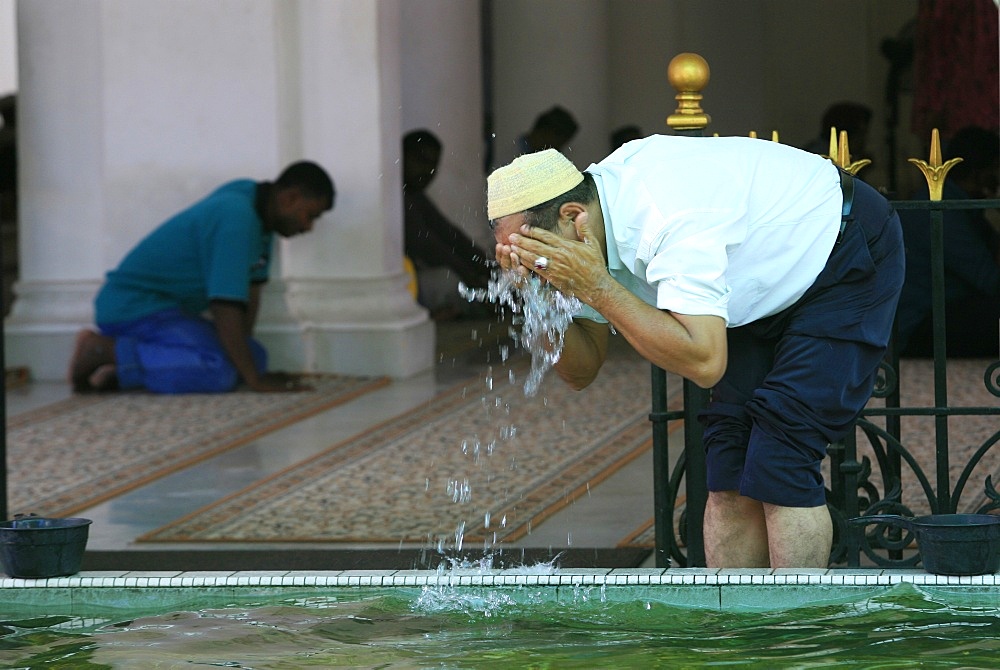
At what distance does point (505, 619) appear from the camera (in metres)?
3.25

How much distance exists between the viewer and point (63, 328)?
8891 mm

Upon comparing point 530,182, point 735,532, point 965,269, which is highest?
point 530,182

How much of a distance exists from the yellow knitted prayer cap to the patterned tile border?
0.76 metres

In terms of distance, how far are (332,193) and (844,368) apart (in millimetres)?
5075

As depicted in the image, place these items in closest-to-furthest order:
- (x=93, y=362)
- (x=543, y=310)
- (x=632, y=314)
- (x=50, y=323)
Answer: (x=632, y=314) → (x=543, y=310) → (x=93, y=362) → (x=50, y=323)

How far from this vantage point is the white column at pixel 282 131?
851 centimetres

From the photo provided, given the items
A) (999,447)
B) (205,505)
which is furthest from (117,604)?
(999,447)

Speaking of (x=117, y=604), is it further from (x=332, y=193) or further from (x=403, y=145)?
(x=403, y=145)

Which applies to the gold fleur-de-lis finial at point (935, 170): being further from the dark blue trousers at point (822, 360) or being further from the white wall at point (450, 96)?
the white wall at point (450, 96)

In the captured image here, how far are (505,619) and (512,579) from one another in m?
0.08

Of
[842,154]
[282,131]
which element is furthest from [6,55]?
[842,154]

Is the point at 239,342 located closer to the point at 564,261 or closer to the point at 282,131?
the point at 282,131

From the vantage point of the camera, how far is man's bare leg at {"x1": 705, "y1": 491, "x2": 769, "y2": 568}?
3510 millimetres

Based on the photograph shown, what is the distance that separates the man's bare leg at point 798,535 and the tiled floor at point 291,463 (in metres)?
1.40
